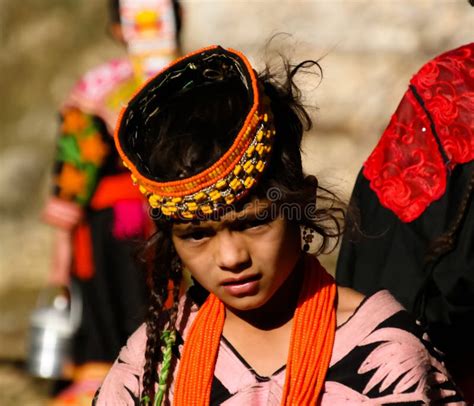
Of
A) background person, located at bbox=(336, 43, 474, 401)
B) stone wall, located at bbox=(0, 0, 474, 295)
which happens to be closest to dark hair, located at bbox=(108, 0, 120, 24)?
stone wall, located at bbox=(0, 0, 474, 295)

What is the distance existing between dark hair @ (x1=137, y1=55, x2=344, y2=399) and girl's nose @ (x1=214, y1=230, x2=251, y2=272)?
116 millimetres

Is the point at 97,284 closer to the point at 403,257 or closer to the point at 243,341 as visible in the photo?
the point at 403,257

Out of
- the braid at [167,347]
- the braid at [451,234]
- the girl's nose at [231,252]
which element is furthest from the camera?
the braid at [451,234]

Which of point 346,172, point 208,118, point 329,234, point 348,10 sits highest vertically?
point 208,118

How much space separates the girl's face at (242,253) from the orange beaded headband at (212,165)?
44 millimetres

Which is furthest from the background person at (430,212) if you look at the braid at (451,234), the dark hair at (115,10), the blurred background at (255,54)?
the blurred background at (255,54)

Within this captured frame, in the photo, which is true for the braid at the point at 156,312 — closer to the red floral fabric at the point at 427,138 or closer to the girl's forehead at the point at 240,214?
the girl's forehead at the point at 240,214

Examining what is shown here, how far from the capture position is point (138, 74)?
203 inches

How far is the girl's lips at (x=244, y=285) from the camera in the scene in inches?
94.1

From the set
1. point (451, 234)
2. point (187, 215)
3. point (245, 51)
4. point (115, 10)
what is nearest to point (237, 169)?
point (187, 215)

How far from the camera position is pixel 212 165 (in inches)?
92.9

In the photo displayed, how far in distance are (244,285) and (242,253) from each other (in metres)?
0.08

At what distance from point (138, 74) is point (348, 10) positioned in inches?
111

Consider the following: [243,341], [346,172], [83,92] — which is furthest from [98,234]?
[243,341]
